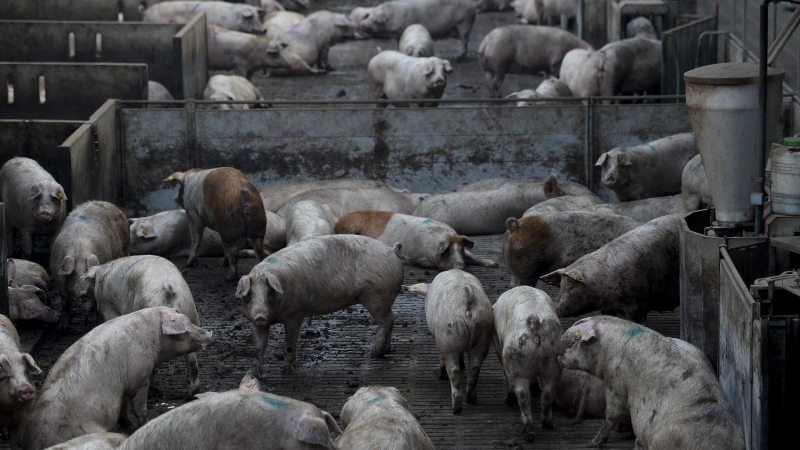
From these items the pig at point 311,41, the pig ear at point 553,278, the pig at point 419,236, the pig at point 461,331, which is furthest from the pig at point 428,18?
the pig at point 461,331

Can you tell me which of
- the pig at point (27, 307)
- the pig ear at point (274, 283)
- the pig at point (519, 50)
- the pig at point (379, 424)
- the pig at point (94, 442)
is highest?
the pig at point (519, 50)

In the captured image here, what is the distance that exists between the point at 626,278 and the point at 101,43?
34.7ft

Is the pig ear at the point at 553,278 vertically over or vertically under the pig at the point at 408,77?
under

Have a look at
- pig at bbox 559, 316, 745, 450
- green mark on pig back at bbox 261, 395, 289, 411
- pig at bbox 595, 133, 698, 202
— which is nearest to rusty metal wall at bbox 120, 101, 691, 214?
pig at bbox 595, 133, 698, 202

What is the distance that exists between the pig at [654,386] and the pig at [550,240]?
2385 mm

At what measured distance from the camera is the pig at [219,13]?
798 inches

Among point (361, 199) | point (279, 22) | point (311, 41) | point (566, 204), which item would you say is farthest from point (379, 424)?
point (279, 22)

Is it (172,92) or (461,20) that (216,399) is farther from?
(461,20)

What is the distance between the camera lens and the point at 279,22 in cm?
2200

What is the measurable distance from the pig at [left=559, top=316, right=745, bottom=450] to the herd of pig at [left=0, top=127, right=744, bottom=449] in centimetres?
1

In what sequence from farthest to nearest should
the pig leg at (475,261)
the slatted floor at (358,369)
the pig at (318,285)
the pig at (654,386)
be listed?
the pig leg at (475,261)
the pig at (318,285)
the slatted floor at (358,369)
the pig at (654,386)

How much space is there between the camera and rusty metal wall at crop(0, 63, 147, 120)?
14484 millimetres

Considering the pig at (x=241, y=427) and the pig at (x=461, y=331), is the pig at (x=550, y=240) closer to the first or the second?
the pig at (x=461, y=331)

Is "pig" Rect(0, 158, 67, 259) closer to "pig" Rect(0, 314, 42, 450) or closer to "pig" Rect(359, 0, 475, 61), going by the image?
"pig" Rect(0, 314, 42, 450)
